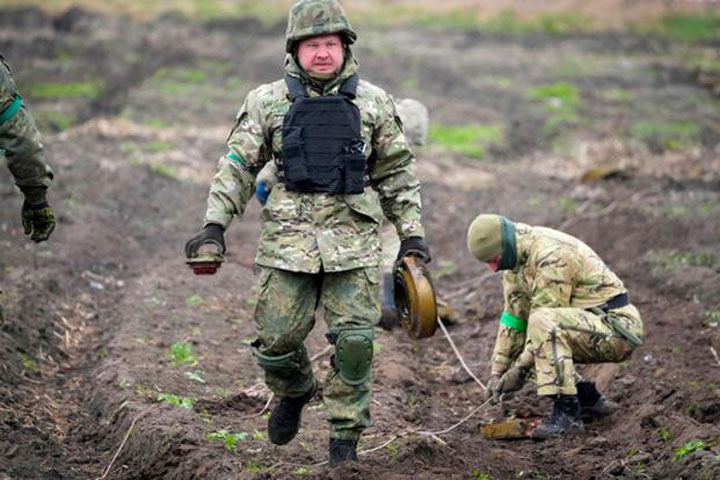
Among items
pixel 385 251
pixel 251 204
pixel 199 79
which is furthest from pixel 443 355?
pixel 199 79

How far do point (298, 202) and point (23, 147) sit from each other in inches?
62.1

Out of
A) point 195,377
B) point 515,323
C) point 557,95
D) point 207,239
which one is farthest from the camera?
point 557,95

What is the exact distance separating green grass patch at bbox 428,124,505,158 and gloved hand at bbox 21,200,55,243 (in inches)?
499

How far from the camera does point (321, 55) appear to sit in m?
6.00

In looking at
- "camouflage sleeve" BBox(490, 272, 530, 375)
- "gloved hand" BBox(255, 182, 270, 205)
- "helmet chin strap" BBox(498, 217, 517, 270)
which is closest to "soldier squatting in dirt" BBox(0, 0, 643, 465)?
"helmet chin strap" BBox(498, 217, 517, 270)

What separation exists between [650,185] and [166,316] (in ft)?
26.6

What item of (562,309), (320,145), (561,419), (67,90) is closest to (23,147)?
(320,145)

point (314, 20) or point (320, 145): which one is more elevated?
point (314, 20)

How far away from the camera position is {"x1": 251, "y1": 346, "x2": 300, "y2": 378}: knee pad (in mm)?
6133

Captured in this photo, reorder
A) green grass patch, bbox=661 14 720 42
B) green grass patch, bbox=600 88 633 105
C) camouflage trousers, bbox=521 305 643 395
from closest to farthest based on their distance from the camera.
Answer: camouflage trousers, bbox=521 305 643 395
green grass patch, bbox=600 88 633 105
green grass patch, bbox=661 14 720 42

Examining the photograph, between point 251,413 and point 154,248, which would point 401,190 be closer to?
point 251,413

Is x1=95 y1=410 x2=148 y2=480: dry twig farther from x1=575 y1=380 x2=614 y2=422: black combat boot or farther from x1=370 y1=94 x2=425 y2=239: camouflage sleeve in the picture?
x1=575 y1=380 x2=614 y2=422: black combat boot

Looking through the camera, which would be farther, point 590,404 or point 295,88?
point 590,404

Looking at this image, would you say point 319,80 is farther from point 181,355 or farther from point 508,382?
point 181,355
